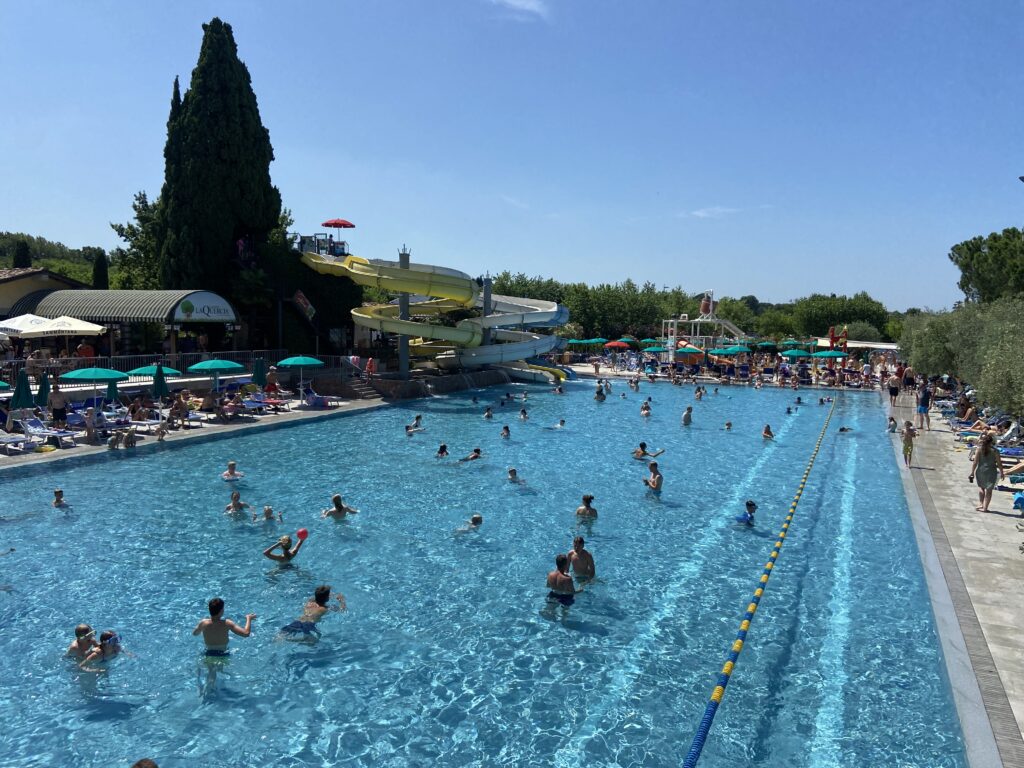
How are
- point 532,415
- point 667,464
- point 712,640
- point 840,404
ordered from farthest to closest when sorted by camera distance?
point 840,404
point 532,415
point 667,464
point 712,640

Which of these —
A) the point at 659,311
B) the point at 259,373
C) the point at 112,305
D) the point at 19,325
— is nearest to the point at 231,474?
the point at 259,373

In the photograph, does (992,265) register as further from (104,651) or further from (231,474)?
(104,651)

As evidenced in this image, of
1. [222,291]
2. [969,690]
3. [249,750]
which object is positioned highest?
[222,291]

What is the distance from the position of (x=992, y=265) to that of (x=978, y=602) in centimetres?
2984

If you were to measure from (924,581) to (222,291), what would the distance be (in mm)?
29783

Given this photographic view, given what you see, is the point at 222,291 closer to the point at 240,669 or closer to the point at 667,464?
the point at 667,464

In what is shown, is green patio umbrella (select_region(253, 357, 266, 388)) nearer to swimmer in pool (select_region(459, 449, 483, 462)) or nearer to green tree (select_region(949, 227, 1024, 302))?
swimmer in pool (select_region(459, 449, 483, 462))

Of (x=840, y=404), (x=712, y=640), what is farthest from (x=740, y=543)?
(x=840, y=404)

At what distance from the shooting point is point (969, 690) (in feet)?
20.7

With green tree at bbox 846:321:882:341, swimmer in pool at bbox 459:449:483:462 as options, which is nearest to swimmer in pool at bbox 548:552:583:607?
swimmer in pool at bbox 459:449:483:462

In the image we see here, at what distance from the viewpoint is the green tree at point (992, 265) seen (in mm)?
29328

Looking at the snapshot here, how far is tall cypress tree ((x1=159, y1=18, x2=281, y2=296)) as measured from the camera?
99.8 feet

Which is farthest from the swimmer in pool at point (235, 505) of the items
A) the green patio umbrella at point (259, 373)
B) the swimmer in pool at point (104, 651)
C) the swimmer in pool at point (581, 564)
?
the green patio umbrella at point (259, 373)

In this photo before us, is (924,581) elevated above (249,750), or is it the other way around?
(924,581)
